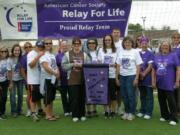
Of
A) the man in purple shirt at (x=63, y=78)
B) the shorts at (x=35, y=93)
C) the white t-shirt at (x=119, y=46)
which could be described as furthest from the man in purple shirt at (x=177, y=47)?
the shorts at (x=35, y=93)

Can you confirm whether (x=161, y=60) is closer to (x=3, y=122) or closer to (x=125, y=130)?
(x=125, y=130)

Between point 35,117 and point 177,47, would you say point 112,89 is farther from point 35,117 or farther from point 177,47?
point 35,117

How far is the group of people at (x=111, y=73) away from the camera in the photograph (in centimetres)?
808

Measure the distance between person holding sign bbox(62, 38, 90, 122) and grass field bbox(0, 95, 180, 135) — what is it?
404 millimetres

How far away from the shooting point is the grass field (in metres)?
7.51

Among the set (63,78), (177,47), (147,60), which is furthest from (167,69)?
(63,78)

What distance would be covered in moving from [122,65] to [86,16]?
6.26ft

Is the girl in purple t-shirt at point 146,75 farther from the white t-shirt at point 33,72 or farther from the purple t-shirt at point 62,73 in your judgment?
the white t-shirt at point 33,72

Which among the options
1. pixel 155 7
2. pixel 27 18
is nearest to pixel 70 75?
pixel 27 18

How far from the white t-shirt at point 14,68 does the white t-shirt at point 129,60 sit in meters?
2.29

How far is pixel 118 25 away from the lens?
9.61 meters

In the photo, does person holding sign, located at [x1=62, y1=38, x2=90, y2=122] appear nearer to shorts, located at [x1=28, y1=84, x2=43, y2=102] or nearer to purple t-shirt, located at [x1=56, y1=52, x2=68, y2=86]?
purple t-shirt, located at [x1=56, y1=52, x2=68, y2=86]

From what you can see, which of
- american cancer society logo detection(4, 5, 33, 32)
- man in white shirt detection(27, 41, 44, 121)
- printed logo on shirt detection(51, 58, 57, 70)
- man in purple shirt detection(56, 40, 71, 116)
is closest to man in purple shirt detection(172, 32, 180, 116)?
man in purple shirt detection(56, 40, 71, 116)

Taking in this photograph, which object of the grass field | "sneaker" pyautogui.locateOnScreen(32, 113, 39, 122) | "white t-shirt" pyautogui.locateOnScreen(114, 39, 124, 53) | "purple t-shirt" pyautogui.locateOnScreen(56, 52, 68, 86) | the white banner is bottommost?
the grass field
